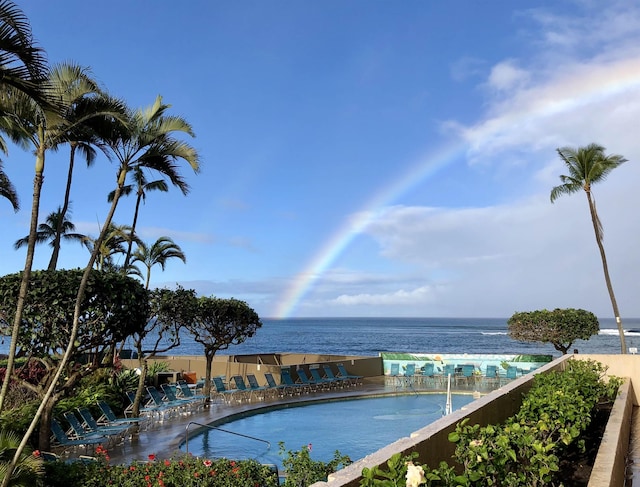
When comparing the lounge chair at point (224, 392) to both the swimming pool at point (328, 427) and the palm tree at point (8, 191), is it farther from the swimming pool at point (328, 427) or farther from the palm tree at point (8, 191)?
the palm tree at point (8, 191)

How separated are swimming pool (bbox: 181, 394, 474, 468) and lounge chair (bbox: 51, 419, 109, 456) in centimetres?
173

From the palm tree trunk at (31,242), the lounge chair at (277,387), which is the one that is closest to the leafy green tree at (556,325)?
the lounge chair at (277,387)

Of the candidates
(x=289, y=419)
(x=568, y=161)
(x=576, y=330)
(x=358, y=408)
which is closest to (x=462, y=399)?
(x=358, y=408)

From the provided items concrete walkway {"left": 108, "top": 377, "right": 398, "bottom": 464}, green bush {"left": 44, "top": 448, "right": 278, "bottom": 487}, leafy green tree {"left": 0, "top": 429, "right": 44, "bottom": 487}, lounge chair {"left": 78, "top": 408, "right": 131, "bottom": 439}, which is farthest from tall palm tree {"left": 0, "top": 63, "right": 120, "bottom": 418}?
lounge chair {"left": 78, "top": 408, "right": 131, "bottom": 439}

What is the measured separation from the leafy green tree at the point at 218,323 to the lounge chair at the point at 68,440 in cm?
604

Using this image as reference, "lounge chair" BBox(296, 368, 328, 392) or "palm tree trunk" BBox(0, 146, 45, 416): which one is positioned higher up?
"palm tree trunk" BBox(0, 146, 45, 416)

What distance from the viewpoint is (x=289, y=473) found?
6.48 m

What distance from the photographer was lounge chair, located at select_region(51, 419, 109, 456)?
33.1ft

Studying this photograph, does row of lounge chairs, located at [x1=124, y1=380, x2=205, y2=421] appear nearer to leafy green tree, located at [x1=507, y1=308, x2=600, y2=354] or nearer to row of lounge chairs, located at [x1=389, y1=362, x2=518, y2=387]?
row of lounge chairs, located at [x1=389, y1=362, x2=518, y2=387]

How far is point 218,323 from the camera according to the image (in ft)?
58.7

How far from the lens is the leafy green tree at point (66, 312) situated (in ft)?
26.3

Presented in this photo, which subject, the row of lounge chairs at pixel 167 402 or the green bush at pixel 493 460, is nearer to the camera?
the green bush at pixel 493 460

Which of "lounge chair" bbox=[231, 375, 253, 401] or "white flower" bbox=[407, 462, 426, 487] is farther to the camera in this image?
"lounge chair" bbox=[231, 375, 253, 401]

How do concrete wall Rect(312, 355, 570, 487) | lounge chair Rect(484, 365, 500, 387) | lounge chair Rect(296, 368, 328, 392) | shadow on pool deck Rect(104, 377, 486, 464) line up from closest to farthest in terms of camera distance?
concrete wall Rect(312, 355, 570, 487), shadow on pool deck Rect(104, 377, 486, 464), lounge chair Rect(296, 368, 328, 392), lounge chair Rect(484, 365, 500, 387)
